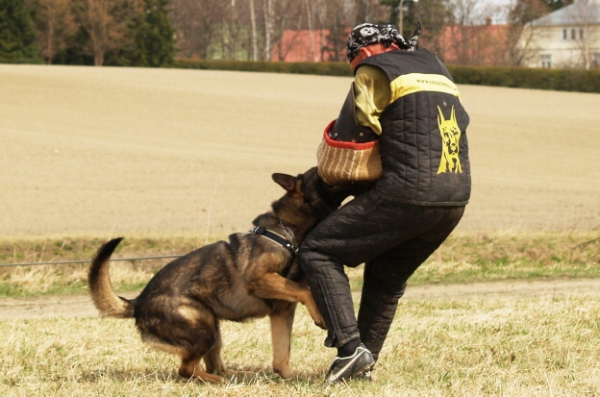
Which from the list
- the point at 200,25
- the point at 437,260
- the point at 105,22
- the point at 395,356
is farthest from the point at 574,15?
the point at 395,356

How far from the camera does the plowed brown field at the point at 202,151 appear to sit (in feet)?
62.5

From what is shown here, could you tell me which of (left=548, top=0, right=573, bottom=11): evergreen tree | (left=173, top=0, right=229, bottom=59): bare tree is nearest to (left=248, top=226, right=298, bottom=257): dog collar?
(left=173, top=0, right=229, bottom=59): bare tree

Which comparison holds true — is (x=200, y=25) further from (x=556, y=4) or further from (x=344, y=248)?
(x=344, y=248)

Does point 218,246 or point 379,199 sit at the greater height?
point 379,199

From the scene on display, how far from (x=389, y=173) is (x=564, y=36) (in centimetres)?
10702

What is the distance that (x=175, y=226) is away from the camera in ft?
56.9

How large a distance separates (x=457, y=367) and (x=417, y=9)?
73.4 m

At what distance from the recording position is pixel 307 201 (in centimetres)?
534

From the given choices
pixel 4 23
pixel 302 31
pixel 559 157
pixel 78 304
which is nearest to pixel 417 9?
pixel 302 31

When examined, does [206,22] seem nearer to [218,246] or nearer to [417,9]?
[417,9]

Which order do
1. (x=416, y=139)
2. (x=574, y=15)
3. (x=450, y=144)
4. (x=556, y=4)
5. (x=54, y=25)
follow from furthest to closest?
(x=556, y=4)
(x=574, y=15)
(x=54, y=25)
(x=450, y=144)
(x=416, y=139)

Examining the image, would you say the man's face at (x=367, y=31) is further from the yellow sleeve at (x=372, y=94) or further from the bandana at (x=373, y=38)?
the yellow sleeve at (x=372, y=94)

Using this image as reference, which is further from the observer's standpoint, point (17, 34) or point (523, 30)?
point (523, 30)

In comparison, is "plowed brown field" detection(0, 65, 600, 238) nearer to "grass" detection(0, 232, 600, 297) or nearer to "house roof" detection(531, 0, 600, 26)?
"grass" detection(0, 232, 600, 297)
